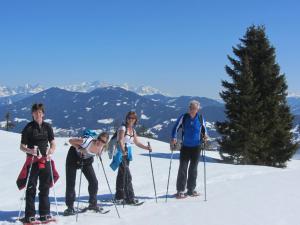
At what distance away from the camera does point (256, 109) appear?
30.3 m

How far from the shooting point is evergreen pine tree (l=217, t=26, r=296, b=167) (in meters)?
30.2

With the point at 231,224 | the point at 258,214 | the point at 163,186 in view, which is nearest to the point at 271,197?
the point at 258,214

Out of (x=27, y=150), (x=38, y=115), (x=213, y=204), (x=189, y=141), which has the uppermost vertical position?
(x=38, y=115)

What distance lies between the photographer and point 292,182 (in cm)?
1387

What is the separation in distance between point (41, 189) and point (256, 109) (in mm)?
23990

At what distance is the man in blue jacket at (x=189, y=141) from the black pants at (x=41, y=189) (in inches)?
141

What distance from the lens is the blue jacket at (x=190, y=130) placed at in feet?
35.6

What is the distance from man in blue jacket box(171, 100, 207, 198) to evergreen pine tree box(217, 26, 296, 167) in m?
19.7

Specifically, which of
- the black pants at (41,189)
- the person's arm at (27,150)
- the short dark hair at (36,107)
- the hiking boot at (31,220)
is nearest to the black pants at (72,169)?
the black pants at (41,189)

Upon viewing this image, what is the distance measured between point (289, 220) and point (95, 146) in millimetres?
4176

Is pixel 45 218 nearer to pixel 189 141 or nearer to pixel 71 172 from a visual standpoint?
pixel 71 172

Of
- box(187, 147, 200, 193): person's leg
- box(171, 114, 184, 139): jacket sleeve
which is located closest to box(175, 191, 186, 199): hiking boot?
box(187, 147, 200, 193): person's leg

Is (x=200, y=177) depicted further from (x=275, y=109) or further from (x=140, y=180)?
(x=275, y=109)

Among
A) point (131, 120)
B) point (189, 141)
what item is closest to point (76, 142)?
point (131, 120)
